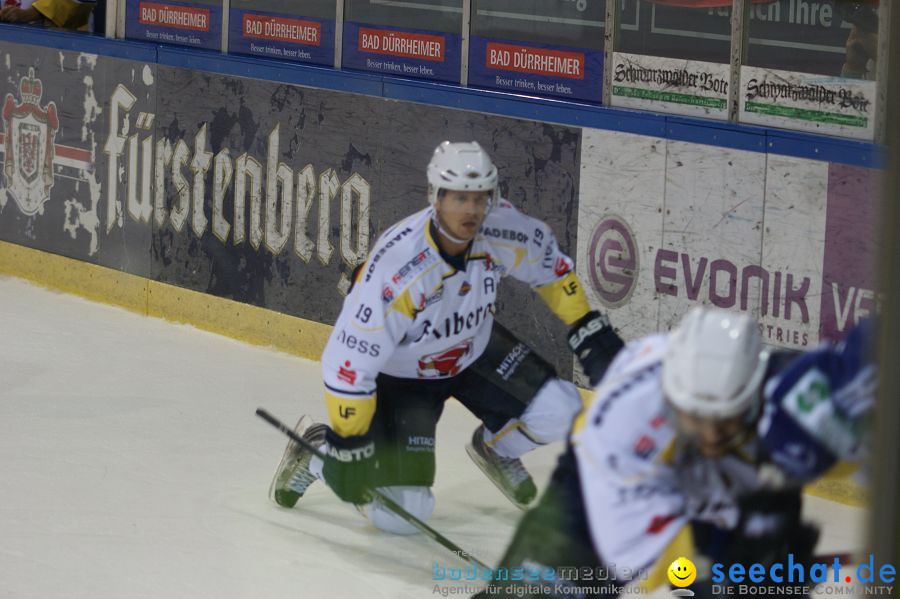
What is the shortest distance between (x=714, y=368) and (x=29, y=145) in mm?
5930

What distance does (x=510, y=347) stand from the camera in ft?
14.3

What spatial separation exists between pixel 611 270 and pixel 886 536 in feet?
13.3

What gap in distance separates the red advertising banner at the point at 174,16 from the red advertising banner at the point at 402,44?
3.34 feet

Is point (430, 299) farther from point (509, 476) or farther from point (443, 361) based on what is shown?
point (509, 476)

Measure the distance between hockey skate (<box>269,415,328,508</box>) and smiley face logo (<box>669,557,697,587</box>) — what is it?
182cm

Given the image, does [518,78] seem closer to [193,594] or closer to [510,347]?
[510,347]

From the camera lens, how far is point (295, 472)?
4.45 m

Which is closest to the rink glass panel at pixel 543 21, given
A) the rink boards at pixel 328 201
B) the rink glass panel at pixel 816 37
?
the rink boards at pixel 328 201

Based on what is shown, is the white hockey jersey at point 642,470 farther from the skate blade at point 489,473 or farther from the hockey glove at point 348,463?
the skate blade at point 489,473

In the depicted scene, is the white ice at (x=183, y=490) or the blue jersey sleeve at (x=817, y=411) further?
the white ice at (x=183, y=490)

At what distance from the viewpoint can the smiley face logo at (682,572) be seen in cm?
267

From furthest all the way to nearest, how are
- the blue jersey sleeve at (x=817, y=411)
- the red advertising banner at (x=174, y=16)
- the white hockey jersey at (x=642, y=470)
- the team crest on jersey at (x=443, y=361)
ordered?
the red advertising banner at (x=174, y=16) < the team crest on jersey at (x=443, y=361) < the white hockey jersey at (x=642, y=470) < the blue jersey sleeve at (x=817, y=411)

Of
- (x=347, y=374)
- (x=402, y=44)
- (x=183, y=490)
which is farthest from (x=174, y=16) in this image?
(x=347, y=374)

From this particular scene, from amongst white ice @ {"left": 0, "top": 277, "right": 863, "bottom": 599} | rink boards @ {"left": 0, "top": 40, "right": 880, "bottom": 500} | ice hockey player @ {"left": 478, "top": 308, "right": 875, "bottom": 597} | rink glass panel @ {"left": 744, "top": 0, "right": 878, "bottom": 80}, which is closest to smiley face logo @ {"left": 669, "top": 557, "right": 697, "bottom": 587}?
ice hockey player @ {"left": 478, "top": 308, "right": 875, "bottom": 597}
